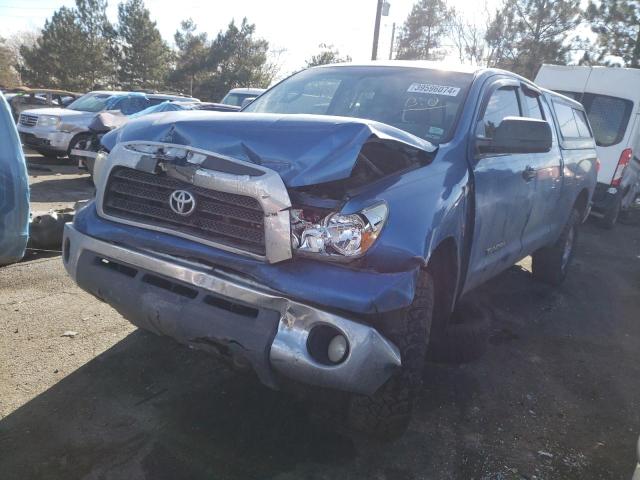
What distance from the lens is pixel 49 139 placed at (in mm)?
11484

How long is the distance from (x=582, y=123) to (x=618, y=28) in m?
21.3

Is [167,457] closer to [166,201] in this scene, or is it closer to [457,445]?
[166,201]

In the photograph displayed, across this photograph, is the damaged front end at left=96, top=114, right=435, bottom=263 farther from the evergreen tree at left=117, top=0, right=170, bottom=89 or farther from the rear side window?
the evergreen tree at left=117, top=0, right=170, bottom=89

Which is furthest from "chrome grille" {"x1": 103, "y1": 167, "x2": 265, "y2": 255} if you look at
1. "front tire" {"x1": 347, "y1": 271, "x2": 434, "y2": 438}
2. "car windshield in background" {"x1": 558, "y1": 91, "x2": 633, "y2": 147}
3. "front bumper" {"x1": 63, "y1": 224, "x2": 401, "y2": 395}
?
"car windshield in background" {"x1": 558, "y1": 91, "x2": 633, "y2": 147}

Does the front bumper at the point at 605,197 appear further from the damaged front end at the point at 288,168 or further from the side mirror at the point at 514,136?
the damaged front end at the point at 288,168

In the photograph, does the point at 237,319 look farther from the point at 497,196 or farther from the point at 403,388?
the point at 497,196

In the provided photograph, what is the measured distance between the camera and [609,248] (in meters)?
8.15

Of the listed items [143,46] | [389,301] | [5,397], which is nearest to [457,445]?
[389,301]

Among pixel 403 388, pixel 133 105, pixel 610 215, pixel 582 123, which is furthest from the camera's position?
pixel 133 105

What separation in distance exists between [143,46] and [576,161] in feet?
134

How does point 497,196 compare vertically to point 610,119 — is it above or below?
above

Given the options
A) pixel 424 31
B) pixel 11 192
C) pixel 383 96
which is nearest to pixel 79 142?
pixel 11 192

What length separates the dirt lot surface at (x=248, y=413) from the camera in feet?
7.80

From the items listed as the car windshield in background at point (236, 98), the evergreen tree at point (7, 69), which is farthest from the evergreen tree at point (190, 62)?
the car windshield in background at point (236, 98)
